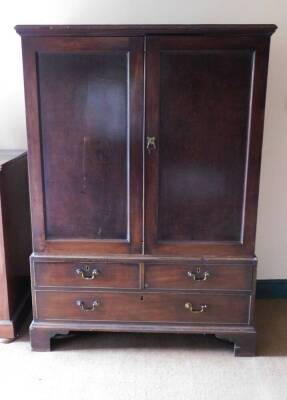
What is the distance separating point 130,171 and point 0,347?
110cm

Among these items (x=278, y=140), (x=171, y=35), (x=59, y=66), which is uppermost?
(x=171, y=35)

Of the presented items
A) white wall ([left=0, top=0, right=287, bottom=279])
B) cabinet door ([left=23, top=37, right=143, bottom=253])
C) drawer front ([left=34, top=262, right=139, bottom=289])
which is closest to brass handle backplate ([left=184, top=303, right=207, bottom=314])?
drawer front ([left=34, top=262, right=139, bottom=289])

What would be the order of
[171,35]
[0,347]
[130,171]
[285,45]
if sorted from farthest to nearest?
[285,45] → [0,347] → [130,171] → [171,35]

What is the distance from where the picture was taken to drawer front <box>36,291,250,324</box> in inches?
73.9

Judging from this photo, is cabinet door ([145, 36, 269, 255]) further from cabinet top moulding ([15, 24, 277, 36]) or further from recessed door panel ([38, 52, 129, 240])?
recessed door panel ([38, 52, 129, 240])

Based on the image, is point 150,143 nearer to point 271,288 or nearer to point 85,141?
point 85,141

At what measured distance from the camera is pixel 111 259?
184cm

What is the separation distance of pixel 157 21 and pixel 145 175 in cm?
91

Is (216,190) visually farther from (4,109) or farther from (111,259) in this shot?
(4,109)

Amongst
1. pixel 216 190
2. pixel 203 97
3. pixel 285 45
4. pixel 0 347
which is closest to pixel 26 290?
pixel 0 347

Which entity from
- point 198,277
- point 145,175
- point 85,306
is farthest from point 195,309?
point 145,175

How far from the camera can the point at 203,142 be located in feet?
5.65

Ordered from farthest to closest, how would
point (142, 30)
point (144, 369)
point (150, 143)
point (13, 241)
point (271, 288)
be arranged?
point (271, 288) → point (13, 241) → point (144, 369) → point (150, 143) → point (142, 30)

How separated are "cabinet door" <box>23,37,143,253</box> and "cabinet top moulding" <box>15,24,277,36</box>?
0.03 m
